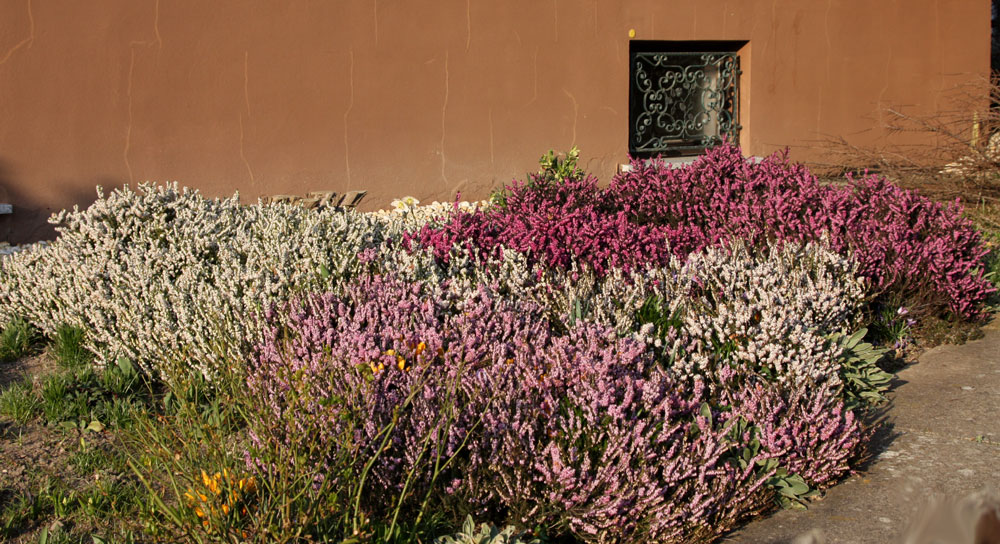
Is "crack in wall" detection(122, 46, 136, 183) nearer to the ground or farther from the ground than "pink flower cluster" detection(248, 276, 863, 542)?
farther from the ground

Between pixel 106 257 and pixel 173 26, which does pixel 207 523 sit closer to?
pixel 106 257

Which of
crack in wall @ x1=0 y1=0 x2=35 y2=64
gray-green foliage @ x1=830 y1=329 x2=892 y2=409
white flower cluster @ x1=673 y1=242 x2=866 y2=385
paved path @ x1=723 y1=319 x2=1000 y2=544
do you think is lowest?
paved path @ x1=723 y1=319 x2=1000 y2=544

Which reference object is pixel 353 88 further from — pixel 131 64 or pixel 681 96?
pixel 681 96

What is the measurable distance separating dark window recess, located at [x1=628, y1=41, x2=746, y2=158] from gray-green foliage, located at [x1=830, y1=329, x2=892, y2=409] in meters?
4.86

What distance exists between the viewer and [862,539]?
9.50 ft

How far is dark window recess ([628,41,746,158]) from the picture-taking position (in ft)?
29.0

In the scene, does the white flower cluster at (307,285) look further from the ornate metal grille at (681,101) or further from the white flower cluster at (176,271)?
the ornate metal grille at (681,101)

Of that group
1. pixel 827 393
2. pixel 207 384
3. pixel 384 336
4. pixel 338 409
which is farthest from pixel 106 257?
pixel 827 393

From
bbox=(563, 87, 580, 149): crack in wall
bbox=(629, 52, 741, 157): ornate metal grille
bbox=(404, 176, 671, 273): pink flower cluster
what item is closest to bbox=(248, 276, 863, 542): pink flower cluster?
bbox=(404, 176, 671, 273): pink flower cluster

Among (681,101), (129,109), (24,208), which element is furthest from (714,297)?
(681,101)

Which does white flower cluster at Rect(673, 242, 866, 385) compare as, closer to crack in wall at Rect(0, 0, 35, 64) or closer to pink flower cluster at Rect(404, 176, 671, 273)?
pink flower cluster at Rect(404, 176, 671, 273)

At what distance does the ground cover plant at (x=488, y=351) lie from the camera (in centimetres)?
289

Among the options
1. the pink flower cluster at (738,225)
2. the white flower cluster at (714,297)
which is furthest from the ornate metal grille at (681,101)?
the white flower cluster at (714,297)

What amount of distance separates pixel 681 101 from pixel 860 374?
215 inches
